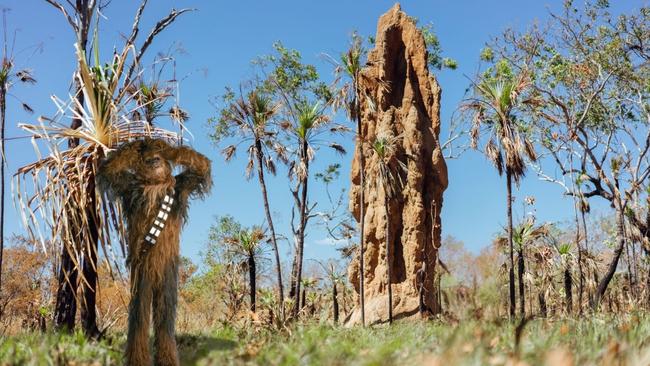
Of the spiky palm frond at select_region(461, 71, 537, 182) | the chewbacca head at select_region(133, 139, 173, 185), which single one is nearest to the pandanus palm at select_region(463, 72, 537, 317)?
the spiky palm frond at select_region(461, 71, 537, 182)

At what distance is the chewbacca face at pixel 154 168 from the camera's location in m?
7.37

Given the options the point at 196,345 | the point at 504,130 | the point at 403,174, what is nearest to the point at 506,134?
the point at 504,130

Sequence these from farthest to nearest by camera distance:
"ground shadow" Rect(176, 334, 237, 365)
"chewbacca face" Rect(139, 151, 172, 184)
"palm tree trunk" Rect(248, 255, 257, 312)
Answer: "palm tree trunk" Rect(248, 255, 257, 312), "ground shadow" Rect(176, 334, 237, 365), "chewbacca face" Rect(139, 151, 172, 184)

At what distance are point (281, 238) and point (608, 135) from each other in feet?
43.9

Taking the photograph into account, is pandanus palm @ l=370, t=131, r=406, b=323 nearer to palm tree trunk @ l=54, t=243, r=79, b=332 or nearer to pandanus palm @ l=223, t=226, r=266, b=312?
pandanus palm @ l=223, t=226, r=266, b=312

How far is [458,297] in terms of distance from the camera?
2.98 meters

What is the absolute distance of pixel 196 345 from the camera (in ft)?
29.7

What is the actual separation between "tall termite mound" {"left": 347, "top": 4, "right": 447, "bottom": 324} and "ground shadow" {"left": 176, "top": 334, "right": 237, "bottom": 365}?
13.6 metres

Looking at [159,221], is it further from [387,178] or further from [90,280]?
[387,178]

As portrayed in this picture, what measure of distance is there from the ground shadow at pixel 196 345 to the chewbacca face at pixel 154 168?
7.27 ft

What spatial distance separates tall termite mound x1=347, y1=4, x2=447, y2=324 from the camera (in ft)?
77.2

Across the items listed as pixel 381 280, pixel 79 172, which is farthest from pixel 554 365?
pixel 381 280

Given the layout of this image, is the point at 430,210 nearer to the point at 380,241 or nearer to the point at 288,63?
the point at 380,241

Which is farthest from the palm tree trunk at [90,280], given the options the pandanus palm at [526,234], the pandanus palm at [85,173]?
the pandanus palm at [526,234]
